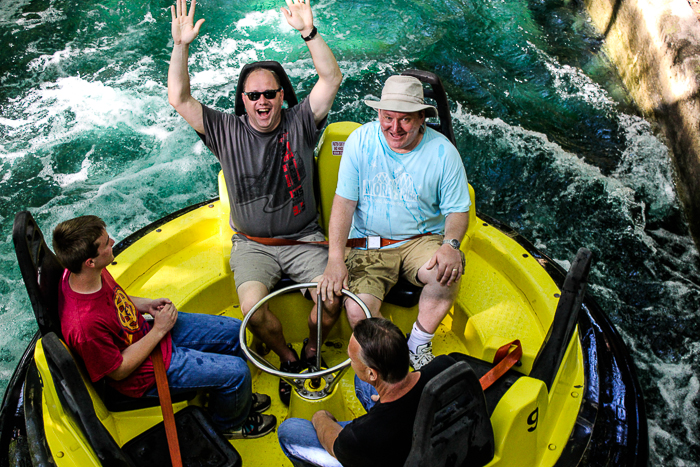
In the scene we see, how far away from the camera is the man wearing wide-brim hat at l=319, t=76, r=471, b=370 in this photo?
212 centimetres

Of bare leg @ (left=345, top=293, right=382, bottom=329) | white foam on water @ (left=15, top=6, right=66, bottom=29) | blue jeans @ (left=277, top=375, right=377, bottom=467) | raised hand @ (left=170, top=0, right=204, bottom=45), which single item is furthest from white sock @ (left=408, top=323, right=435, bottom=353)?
white foam on water @ (left=15, top=6, right=66, bottom=29)

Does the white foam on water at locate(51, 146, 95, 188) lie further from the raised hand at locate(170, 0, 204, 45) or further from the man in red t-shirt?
the man in red t-shirt

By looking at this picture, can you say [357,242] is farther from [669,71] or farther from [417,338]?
[669,71]

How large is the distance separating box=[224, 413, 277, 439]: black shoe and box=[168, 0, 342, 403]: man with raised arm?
0.39ft

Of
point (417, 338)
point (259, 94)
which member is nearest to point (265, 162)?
point (259, 94)

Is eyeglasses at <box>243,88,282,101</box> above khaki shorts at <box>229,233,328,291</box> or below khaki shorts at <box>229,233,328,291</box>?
above

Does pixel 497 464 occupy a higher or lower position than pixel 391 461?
lower

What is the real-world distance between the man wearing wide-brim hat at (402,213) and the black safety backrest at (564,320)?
0.46 metres

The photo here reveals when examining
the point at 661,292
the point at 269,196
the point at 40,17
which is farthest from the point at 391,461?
the point at 40,17

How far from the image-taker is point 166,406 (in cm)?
177

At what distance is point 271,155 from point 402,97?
0.59 m

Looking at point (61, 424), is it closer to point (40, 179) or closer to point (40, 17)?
point (40, 179)

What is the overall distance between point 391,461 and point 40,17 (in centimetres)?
721

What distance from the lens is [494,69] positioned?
5977 mm
